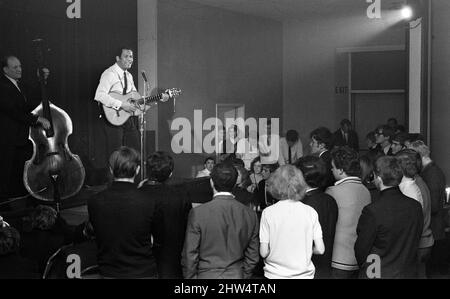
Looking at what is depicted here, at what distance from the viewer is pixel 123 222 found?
3018 mm

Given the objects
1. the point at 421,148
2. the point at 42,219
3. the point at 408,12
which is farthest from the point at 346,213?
the point at 408,12

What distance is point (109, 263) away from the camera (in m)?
3.08

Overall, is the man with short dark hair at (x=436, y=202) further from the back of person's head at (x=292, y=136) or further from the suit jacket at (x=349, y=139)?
the suit jacket at (x=349, y=139)

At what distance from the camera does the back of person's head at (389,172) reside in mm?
3227

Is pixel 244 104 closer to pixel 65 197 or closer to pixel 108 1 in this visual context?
pixel 108 1

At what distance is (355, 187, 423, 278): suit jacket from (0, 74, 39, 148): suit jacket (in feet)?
11.0

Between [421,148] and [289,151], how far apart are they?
14.6 feet

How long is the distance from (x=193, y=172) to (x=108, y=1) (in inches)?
106

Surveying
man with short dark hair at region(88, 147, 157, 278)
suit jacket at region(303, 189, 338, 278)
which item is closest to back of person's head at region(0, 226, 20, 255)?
man with short dark hair at region(88, 147, 157, 278)

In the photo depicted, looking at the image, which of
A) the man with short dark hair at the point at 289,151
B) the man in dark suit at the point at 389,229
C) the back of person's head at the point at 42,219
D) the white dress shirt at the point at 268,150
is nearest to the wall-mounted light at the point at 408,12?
the man with short dark hair at the point at 289,151

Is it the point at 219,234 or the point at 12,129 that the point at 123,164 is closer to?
the point at 219,234

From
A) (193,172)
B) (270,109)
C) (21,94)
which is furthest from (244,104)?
(21,94)

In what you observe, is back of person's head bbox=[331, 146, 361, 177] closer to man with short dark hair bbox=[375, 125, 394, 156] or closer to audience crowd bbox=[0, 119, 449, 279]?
audience crowd bbox=[0, 119, 449, 279]

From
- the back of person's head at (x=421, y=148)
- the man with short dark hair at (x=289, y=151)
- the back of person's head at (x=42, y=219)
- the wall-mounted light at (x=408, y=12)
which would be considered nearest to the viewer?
the back of person's head at (x=42, y=219)
